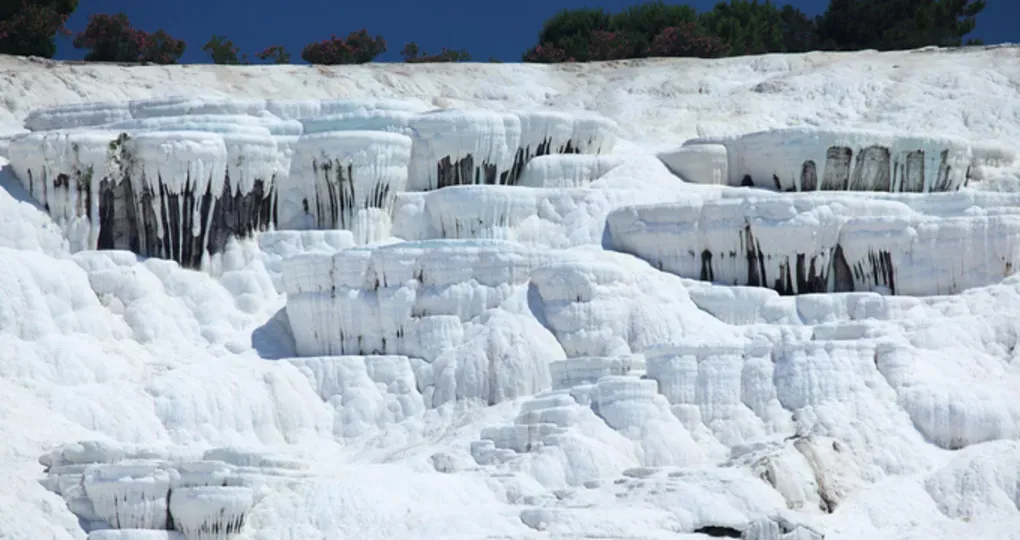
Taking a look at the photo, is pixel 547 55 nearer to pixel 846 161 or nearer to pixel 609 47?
pixel 609 47

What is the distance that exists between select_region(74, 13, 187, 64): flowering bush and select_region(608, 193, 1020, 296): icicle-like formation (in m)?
20.7

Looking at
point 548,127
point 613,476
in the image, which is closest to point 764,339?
point 613,476

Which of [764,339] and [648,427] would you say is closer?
[648,427]

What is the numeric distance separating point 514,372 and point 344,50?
2548 centimetres

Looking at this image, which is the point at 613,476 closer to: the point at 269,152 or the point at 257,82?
the point at 269,152

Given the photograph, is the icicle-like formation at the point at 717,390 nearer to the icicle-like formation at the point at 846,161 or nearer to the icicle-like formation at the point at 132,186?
the icicle-like formation at the point at 846,161

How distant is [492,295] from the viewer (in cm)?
4184

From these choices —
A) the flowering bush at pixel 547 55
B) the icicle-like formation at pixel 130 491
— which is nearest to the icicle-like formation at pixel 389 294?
the icicle-like formation at pixel 130 491

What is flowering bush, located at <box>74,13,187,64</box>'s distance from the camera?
61562mm

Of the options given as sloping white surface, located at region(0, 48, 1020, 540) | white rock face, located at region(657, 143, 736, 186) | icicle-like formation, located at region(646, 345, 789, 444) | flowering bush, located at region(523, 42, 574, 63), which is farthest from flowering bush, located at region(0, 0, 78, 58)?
icicle-like formation, located at region(646, 345, 789, 444)

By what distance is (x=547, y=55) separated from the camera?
218 ft

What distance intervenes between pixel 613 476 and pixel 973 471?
5.60 meters

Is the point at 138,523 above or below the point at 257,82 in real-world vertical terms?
below

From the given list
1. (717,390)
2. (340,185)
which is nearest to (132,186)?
(340,185)
